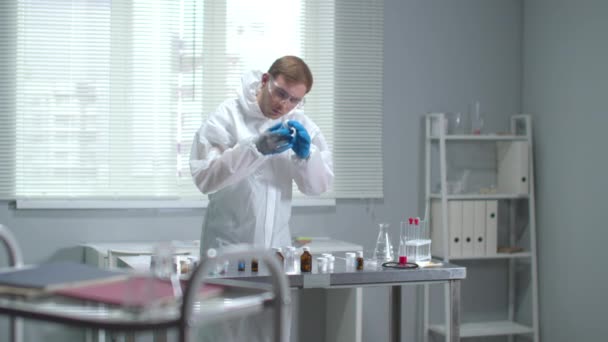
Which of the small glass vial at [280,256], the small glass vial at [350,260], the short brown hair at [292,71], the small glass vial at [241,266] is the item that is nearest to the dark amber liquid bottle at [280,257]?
the small glass vial at [280,256]

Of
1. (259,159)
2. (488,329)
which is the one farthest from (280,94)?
(488,329)

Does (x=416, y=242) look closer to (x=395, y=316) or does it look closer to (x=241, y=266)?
(x=395, y=316)

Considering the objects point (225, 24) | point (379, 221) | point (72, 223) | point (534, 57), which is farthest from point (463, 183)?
point (72, 223)

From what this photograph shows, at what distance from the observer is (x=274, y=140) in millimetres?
2670

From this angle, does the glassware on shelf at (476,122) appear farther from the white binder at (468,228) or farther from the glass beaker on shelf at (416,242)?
the glass beaker on shelf at (416,242)

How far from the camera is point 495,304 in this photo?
455cm

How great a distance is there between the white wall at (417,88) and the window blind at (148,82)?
125 millimetres

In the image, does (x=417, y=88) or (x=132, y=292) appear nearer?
(x=132, y=292)

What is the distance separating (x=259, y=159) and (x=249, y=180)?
0.15m

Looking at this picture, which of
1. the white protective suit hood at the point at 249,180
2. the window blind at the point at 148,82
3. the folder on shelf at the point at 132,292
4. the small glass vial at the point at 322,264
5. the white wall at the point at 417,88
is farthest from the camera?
the white wall at the point at 417,88

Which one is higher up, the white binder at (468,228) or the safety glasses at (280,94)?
the safety glasses at (280,94)

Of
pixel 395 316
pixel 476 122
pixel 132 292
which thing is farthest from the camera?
pixel 476 122

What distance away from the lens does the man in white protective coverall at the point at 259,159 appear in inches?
108

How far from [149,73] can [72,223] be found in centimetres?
85
